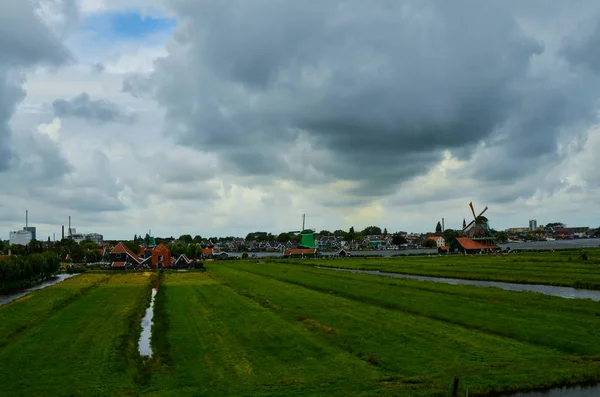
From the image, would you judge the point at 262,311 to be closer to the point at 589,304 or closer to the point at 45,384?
the point at 45,384

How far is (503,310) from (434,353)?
634 inches

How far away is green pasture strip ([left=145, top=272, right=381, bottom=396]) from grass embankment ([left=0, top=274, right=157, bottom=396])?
88.5 inches

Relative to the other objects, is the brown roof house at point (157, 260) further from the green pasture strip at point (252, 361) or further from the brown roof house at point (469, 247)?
the green pasture strip at point (252, 361)

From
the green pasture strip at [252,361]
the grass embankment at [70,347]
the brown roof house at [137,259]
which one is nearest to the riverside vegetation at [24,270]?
the brown roof house at [137,259]

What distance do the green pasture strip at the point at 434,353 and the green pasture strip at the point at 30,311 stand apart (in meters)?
20.2

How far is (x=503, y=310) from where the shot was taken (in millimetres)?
41125

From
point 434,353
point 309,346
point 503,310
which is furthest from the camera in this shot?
point 503,310

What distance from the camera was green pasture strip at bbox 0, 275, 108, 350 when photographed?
38.4 meters

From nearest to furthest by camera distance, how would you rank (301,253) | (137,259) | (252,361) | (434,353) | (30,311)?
1. (252,361)
2. (434,353)
3. (30,311)
4. (137,259)
5. (301,253)

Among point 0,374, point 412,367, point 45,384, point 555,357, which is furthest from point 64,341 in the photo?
point 555,357

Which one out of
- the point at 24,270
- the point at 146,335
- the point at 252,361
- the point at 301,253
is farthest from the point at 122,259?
the point at 252,361

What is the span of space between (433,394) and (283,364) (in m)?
8.37

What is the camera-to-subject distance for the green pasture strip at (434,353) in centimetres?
2312

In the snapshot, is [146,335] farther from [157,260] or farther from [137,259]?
[137,259]
